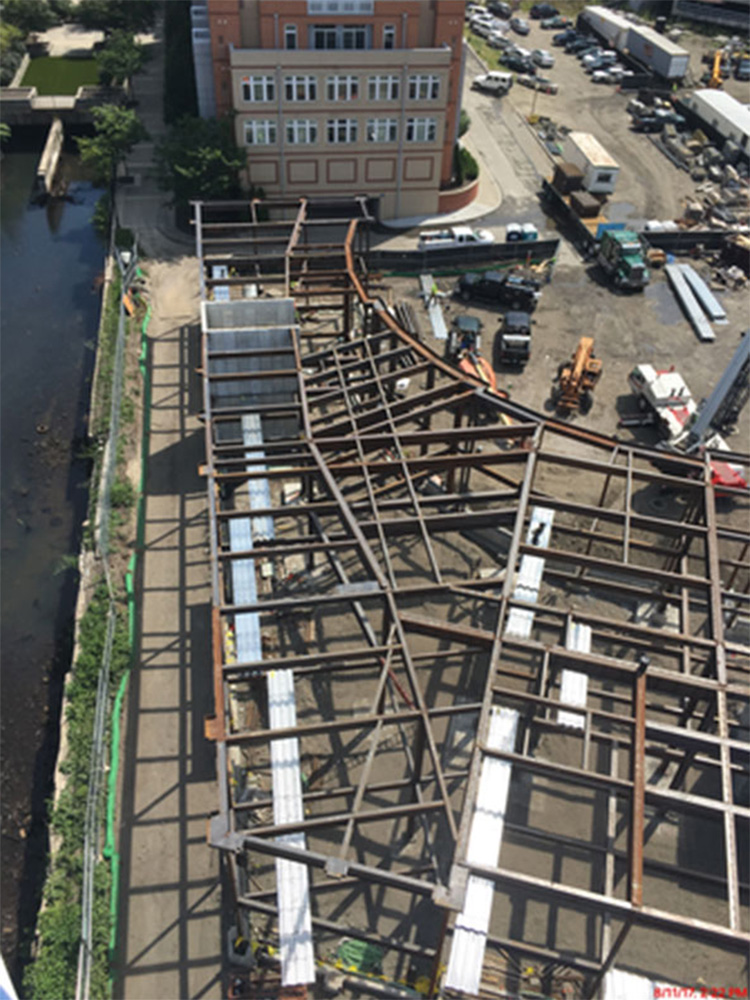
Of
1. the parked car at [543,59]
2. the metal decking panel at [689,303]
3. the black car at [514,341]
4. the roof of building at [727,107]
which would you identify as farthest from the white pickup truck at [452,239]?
the parked car at [543,59]

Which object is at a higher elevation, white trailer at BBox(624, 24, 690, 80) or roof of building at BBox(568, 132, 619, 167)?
white trailer at BBox(624, 24, 690, 80)

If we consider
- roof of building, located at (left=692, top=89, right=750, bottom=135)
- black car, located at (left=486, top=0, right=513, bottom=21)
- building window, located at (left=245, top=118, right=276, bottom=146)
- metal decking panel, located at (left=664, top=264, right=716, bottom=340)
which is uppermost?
black car, located at (left=486, top=0, right=513, bottom=21)

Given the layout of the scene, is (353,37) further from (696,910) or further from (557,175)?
(696,910)

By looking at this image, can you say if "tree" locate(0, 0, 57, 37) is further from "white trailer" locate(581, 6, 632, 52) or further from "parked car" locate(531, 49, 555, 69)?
"white trailer" locate(581, 6, 632, 52)

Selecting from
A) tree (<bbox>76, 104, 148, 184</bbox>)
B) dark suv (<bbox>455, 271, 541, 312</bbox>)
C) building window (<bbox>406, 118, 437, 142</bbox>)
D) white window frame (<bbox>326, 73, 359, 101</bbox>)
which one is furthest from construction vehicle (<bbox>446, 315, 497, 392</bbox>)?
tree (<bbox>76, 104, 148, 184</bbox>)

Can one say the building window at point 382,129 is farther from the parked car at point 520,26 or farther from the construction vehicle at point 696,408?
the parked car at point 520,26

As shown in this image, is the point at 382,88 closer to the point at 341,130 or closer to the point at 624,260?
the point at 341,130
